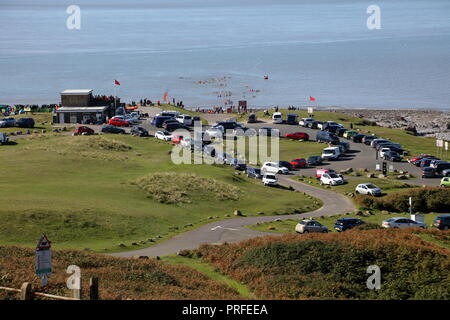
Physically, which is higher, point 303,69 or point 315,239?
point 303,69

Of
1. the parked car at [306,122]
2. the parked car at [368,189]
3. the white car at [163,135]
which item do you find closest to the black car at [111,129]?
the white car at [163,135]

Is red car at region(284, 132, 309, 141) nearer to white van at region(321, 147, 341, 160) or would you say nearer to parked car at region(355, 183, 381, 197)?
white van at region(321, 147, 341, 160)

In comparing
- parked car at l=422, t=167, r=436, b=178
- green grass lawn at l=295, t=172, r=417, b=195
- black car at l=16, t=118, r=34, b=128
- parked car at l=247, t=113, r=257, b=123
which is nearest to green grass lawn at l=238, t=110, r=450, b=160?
parked car at l=247, t=113, r=257, b=123

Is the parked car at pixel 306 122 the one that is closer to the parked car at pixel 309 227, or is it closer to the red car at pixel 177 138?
the red car at pixel 177 138
